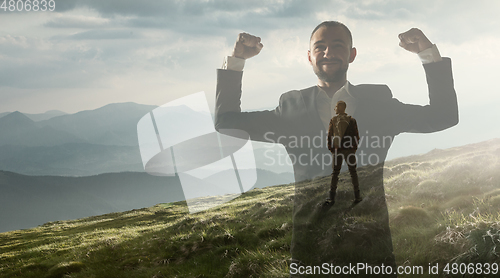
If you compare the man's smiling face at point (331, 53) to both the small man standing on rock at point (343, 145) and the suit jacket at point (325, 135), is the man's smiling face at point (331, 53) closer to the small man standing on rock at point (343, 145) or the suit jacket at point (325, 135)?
the suit jacket at point (325, 135)

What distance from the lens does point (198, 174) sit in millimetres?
8812

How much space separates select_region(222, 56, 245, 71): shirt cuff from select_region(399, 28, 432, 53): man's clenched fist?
6.81 feet

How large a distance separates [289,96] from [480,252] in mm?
3890

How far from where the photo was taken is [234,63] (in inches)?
150

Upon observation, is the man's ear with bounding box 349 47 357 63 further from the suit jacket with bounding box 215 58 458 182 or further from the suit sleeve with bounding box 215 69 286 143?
the suit sleeve with bounding box 215 69 286 143

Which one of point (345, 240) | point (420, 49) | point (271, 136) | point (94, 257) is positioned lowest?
point (94, 257)

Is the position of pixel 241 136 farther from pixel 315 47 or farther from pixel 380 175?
pixel 380 175

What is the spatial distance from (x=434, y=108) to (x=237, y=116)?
8.25ft

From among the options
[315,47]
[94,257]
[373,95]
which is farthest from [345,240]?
[94,257]

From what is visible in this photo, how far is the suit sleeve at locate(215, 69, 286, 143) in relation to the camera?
375cm

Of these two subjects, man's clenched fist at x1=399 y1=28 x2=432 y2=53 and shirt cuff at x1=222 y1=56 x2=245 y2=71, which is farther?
shirt cuff at x1=222 y1=56 x2=245 y2=71

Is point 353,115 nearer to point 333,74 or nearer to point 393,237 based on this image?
point 333,74

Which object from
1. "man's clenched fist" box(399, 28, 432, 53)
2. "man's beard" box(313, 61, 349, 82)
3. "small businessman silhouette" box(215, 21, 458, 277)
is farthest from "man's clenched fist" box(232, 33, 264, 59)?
"man's clenched fist" box(399, 28, 432, 53)

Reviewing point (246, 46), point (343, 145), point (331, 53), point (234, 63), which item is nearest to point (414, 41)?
point (331, 53)
